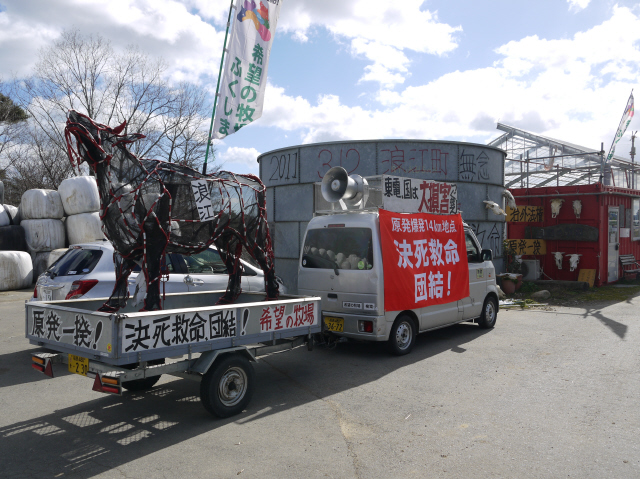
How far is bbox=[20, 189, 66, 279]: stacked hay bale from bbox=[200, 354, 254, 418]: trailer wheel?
13.2 metres

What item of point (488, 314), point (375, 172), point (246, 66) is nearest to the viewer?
point (246, 66)

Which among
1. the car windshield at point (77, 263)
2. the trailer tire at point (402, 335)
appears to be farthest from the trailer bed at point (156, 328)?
the trailer tire at point (402, 335)

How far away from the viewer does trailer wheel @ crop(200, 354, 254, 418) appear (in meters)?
4.63

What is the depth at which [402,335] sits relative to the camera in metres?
7.22

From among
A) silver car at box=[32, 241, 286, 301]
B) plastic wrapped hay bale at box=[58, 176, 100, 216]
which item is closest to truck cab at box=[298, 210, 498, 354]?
silver car at box=[32, 241, 286, 301]

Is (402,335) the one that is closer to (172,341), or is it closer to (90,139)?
(172,341)

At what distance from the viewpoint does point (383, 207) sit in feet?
22.7

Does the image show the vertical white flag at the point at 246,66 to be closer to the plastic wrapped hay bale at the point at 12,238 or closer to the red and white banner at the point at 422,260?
the red and white banner at the point at 422,260

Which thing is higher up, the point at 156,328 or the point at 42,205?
the point at 42,205

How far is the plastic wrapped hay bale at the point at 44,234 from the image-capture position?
50.8 feet

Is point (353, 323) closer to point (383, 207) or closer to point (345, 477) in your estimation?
point (383, 207)

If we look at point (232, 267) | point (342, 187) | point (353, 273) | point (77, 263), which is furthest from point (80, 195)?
point (353, 273)

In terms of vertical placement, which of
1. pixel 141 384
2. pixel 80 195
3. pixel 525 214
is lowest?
pixel 141 384

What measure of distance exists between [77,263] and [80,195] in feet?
29.4
